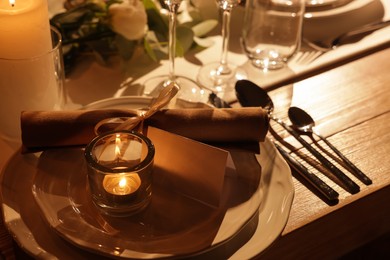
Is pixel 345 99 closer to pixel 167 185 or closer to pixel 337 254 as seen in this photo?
pixel 337 254

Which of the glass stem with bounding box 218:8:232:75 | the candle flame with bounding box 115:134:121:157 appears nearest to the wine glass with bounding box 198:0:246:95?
the glass stem with bounding box 218:8:232:75

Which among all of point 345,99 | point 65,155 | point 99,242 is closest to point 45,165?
point 65,155

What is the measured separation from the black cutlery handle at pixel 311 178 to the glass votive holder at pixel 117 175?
0.21m

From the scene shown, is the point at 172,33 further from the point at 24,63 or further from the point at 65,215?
the point at 65,215

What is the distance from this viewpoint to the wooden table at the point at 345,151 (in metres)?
0.68

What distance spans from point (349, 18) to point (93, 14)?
46cm

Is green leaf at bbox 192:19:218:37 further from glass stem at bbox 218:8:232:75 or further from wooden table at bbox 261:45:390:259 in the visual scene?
wooden table at bbox 261:45:390:259

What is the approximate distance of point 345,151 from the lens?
2.53 ft

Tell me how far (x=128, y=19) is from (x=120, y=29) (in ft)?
0.07

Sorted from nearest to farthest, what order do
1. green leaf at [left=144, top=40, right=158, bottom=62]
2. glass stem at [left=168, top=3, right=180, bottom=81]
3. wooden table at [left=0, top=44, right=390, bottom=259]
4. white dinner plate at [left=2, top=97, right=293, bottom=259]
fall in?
1. white dinner plate at [left=2, top=97, right=293, bottom=259]
2. wooden table at [left=0, top=44, right=390, bottom=259]
3. glass stem at [left=168, top=3, right=180, bottom=81]
4. green leaf at [left=144, top=40, right=158, bottom=62]

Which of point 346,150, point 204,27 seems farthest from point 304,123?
point 204,27

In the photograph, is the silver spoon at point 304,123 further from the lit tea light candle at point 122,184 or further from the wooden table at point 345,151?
the lit tea light candle at point 122,184

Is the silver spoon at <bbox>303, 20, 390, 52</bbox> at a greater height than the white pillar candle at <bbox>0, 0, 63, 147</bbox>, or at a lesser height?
lesser

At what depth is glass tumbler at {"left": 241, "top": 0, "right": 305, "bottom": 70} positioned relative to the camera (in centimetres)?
98
